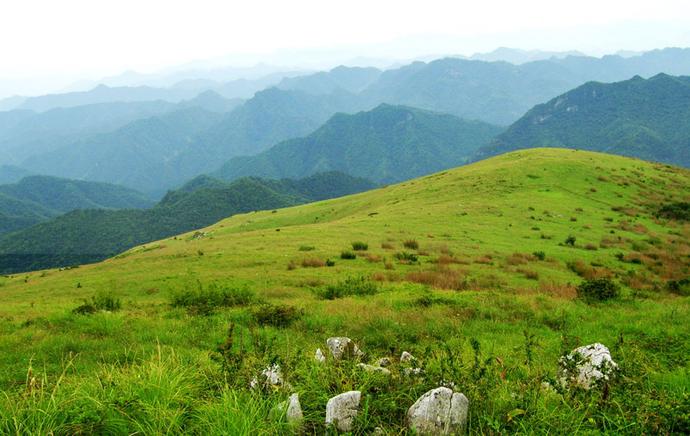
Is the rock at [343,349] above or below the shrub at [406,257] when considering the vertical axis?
above

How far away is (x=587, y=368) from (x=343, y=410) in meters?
3.77

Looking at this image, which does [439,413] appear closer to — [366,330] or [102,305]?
[366,330]

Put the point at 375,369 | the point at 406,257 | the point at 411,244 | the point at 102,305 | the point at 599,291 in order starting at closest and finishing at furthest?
the point at 375,369 → the point at 599,291 → the point at 102,305 → the point at 406,257 → the point at 411,244

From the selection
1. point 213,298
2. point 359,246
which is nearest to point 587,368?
point 213,298

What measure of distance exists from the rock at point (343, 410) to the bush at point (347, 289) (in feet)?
32.0

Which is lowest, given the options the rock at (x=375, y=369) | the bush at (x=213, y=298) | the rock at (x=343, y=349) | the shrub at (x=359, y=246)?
the shrub at (x=359, y=246)

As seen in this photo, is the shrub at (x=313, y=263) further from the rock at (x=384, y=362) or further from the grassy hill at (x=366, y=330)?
the rock at (x=384, y=362)

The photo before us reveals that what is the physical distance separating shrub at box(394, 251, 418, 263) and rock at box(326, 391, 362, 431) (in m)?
17.4

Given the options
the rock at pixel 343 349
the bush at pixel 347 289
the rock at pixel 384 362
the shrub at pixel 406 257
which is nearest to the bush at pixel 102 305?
the bush at pixel 347 289

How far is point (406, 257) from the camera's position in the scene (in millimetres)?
22969

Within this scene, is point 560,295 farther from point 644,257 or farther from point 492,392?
point 644,257

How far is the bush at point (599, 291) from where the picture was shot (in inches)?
542

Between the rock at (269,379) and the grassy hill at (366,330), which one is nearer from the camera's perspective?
the grassy hill at (366,330)

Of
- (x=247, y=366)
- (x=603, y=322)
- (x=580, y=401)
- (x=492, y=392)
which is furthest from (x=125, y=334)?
(x=603, y=322)
